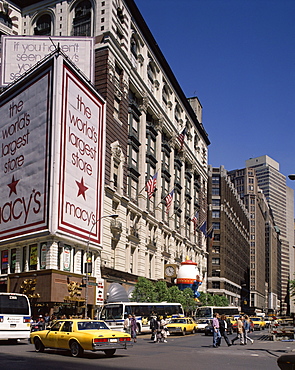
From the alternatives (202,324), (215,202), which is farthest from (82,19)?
(215,202)

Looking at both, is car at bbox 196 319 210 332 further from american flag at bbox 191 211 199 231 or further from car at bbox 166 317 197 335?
american flag at bbox 191 211 199 231

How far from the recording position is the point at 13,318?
28969 mm

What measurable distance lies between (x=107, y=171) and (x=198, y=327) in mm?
18867

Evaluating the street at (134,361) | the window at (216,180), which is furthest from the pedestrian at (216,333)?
the window at (216,180)

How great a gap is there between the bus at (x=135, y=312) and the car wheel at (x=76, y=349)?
19.7 m

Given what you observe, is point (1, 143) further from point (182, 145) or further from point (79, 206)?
point (182, 145)

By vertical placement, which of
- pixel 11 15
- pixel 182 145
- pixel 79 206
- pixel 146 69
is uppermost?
pixel 11 15

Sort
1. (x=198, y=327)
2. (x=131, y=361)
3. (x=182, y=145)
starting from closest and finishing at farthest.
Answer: (x=131, y=361) < (x=198, y=327) < (x=182, y=145)

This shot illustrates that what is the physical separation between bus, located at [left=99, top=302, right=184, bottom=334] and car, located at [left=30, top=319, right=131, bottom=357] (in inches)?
744

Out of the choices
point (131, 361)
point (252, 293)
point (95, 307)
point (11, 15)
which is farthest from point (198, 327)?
point (252, 293)

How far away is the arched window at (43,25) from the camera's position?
214ft

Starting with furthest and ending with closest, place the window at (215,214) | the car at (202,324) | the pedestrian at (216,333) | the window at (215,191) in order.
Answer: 1. the window at (215,191)
2. the window at (215,214)
3. the car at (202,324)
4. the pedestrian at (216,333)

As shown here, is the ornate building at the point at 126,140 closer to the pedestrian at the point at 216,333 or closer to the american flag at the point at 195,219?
the american flag at the point at 195,219

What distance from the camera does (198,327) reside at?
5366cm
